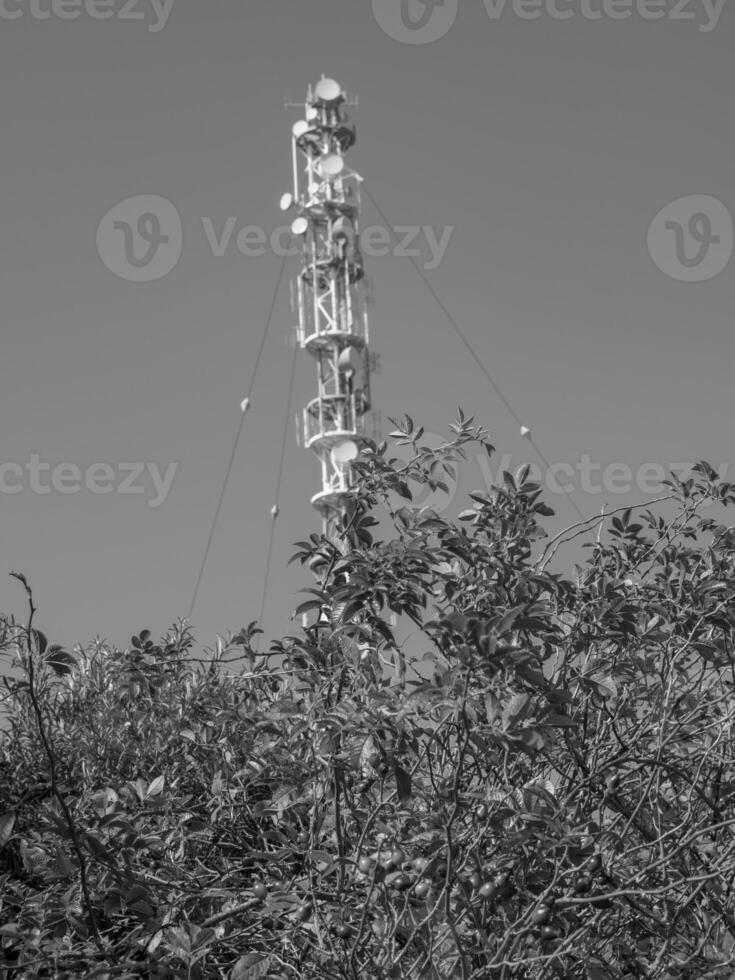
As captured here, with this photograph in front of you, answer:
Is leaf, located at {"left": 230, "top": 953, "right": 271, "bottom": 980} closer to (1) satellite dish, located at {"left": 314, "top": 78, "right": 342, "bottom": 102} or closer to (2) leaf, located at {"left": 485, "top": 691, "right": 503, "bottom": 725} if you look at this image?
(2) leaf, located at {"left": 485, "top": 691, "right": 503, "bottom": 725}

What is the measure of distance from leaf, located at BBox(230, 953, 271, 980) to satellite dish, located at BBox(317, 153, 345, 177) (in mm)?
20284

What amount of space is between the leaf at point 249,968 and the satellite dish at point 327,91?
21783mm

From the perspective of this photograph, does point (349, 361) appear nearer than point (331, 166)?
Yes

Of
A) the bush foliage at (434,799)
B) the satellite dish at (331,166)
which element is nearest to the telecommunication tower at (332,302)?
the satellite dish at (331,166)

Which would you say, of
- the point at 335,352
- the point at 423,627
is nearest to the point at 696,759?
the point at 423,627

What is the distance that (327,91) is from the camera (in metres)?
23.8

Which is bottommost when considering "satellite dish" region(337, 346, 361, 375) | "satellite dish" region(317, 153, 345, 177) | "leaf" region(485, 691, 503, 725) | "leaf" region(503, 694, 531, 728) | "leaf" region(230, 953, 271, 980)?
"leaf" region(230, 953, 271, 980)

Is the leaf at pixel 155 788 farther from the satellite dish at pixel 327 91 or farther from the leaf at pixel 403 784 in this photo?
the satellite dish at pixel 327 91

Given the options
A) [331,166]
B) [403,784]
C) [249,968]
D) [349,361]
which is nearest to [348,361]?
[349,361]

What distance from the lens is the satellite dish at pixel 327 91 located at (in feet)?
77.9

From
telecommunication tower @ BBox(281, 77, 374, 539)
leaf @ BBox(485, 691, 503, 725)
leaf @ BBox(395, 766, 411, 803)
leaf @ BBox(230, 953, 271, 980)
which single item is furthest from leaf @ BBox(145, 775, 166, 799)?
telecommunication tower @ BBox(281, 77, 374, 539)

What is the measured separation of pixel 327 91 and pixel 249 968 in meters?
22.0

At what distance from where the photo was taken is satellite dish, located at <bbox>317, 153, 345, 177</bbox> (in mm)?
22828

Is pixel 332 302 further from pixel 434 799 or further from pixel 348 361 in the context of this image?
pixel 434 799
